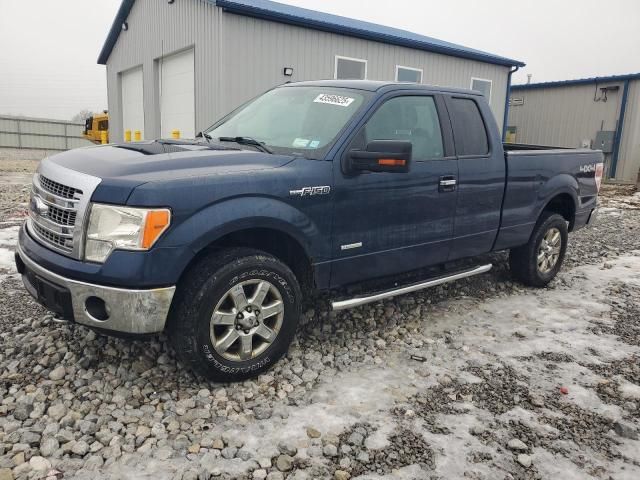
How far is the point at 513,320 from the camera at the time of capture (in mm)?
4680

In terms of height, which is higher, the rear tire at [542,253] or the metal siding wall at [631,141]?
the metal siding wall at [631,141]

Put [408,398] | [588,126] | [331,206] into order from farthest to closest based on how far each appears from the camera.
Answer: [588,126] < [331,206] < [408,398]

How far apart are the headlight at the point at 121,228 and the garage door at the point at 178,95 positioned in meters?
10.6

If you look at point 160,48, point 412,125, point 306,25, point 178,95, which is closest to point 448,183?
point 412,125

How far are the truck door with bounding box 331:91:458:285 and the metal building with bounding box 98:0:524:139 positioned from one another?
835 centimetres

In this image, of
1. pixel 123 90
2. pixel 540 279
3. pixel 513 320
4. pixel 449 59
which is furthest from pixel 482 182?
pixel 123 90

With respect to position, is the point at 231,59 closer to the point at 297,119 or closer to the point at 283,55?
the point at 283,55

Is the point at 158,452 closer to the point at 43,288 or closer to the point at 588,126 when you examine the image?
the point at 43,288

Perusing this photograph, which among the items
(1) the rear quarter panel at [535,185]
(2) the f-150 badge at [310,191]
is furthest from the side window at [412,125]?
(1) the rear quarter panel at [535,185]

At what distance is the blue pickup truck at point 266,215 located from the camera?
2.84 m

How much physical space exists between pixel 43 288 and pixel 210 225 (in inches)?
42.3

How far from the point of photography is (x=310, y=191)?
133 inches

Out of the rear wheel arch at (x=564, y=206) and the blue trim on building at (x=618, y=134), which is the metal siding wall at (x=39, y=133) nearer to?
the blue trim on building at (x=618, y=134)

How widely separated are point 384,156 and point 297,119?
96 centimetres
